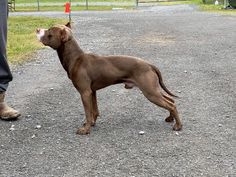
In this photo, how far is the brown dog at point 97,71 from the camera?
5359mm

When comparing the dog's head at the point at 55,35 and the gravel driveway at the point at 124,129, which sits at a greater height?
the dog's head at the point at 55,35

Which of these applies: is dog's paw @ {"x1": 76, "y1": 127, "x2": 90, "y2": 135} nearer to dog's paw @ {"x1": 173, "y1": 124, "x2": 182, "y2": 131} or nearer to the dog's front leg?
the dog's front leg

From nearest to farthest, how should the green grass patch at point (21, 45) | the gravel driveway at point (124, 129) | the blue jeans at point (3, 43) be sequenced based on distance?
the gravel driveway at point (124, 129) → the blue jeans at point (3, 43) → the green grass patch at point (21, 45)

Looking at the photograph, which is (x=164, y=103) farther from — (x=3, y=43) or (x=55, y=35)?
(x=3, y=43)

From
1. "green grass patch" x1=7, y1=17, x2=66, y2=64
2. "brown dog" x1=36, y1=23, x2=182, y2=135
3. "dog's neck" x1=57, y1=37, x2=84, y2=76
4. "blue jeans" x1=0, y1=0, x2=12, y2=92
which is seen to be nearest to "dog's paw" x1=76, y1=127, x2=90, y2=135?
"brown dog" x1=36, y1=23, x2=182, y2=135

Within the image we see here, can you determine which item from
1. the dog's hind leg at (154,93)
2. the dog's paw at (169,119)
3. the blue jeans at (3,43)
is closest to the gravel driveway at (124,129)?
the dog's paw at (169,119)

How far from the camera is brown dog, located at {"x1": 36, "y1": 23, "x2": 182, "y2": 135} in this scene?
211 inches

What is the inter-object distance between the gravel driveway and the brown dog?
0.34 m

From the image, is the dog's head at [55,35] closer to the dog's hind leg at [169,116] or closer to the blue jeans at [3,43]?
the blue jeans at [3,43]

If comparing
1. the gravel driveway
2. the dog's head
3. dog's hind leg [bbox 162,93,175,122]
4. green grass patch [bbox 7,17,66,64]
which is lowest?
green grass patch [bbox 7,17,66,64]

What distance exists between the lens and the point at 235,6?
92.9 feet

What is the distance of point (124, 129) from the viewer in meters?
5.49

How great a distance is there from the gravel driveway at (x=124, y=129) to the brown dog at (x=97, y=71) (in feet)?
1.10

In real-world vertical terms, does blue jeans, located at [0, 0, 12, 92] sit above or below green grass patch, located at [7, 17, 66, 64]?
above
